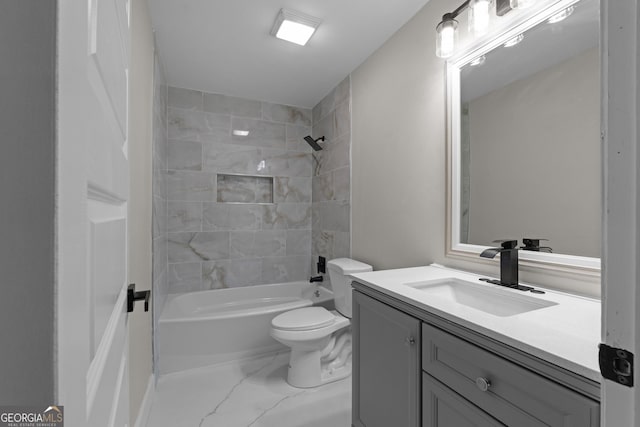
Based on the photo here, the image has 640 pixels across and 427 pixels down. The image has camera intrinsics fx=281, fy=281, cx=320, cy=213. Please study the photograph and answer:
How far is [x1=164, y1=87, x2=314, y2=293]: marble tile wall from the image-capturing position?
2762 millimetres

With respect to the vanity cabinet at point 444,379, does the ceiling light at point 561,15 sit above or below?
above

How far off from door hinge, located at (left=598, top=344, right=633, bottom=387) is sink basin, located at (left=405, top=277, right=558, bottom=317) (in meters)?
0.56

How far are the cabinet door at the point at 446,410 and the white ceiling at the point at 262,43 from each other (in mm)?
1991

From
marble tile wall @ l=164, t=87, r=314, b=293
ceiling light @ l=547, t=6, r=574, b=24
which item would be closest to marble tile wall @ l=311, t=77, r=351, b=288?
marble tile wall @ l=164, t=87, r=314, b=293

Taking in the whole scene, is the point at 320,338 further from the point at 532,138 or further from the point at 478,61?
the point at 478,61

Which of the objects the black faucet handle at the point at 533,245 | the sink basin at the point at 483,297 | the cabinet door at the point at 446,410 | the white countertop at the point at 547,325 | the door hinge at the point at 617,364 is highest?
the black faucet handle at the point at 533,245

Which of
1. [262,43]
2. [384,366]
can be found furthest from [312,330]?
[262,43]

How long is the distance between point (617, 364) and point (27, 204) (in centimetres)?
76

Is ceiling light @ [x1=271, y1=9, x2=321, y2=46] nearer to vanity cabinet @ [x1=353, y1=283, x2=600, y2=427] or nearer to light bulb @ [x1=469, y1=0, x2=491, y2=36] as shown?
light bulb @ [x1=469, y1=0, x2=491, y2=36]

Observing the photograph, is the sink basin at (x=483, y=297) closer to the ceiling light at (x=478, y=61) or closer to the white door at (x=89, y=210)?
the white door at (x=89, y=210)

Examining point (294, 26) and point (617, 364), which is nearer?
point (617, 364)

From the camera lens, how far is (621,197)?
0.43m

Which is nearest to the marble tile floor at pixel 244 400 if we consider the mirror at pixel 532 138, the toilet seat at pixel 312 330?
the toilet seat at pixel 312 330

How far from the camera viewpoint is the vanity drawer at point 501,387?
0.61m
